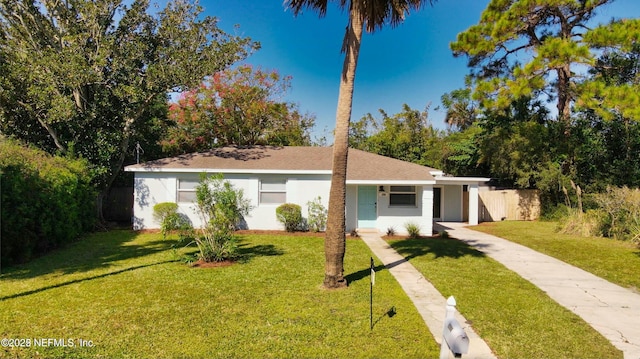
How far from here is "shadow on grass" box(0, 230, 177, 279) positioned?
29.1 ft

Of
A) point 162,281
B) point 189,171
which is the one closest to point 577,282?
point 162,281

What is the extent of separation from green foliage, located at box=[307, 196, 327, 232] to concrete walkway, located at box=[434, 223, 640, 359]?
6.26 metres

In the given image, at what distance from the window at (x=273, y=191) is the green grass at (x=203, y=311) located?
644cm

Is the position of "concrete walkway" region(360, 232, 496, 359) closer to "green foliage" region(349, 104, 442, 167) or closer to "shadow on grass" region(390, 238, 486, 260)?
"shadow on grass" region(390, 238, 486, 260)

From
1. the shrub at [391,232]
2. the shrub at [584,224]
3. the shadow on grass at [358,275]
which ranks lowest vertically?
the shadow on grass at [358,275]

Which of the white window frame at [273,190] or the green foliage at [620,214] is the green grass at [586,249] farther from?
the white window frame at [273,190]

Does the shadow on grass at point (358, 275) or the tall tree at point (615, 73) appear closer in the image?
the shadow on grass at point (358, 275)

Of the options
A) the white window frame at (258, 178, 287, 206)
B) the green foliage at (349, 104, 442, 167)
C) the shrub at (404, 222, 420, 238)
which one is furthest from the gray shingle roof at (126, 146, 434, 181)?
the green foliage at (349, 104, 442, 167)

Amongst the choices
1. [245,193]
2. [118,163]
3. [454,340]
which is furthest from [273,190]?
[454,340]

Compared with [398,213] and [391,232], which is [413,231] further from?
[398,213]

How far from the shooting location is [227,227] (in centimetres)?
984

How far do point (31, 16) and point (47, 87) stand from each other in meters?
3.06

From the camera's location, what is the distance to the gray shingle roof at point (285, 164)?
1580cm

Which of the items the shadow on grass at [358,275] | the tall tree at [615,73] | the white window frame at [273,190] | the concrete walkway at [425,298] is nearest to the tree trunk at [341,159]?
the shadow on grass at [358,275]
